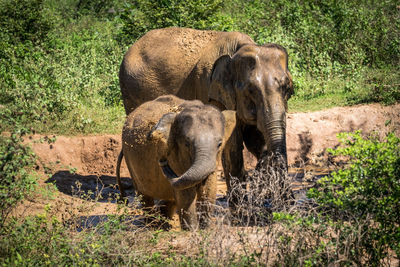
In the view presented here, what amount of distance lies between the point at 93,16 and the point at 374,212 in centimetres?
2025

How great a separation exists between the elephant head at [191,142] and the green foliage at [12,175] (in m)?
1.39

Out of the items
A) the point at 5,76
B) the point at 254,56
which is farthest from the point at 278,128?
the point at 5,76

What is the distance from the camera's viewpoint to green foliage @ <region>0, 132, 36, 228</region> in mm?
6285

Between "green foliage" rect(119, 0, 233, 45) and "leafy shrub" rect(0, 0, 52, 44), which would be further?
"leafy shrub" rect(0, 0, 52, 44)

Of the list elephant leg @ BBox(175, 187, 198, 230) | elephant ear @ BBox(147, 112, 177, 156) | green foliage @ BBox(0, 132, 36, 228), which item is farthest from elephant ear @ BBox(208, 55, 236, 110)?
green foliage @ BBox(0, 132, 36, 228)

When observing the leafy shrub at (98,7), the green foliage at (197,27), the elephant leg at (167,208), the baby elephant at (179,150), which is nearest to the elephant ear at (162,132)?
the baby elephant at (179,150)

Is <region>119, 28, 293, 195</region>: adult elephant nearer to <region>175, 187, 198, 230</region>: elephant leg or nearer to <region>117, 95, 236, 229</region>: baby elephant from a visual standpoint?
<region>117, 95, 236, 229</region>: baby elephant

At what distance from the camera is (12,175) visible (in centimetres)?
632

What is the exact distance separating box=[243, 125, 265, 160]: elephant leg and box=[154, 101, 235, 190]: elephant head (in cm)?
174

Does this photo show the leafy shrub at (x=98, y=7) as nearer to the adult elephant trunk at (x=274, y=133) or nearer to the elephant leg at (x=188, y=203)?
the adult elephant trunk at (x=274, y=133)

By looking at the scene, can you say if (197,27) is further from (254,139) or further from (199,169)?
(199,169)

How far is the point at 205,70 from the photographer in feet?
30.1

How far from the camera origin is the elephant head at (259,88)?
25.2 ft

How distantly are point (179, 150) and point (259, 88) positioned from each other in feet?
5.86
